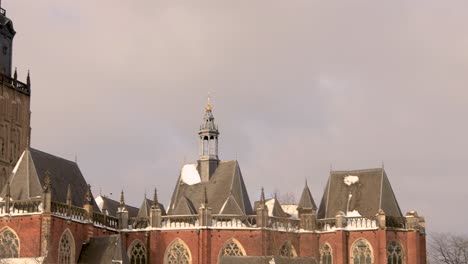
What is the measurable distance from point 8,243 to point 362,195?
28.7m

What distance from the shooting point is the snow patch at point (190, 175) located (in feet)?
263

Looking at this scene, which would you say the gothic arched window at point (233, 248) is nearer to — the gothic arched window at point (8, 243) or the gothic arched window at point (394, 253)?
the gothic arched window at point (394, 253)

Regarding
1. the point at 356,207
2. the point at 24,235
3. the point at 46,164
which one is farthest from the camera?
the point at 356,207

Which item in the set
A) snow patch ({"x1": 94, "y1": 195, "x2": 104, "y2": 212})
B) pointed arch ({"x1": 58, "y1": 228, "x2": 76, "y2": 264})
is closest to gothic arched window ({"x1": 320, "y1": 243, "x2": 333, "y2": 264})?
pointed arch ({"x1": 58, "y1": 228, "x2": 76, "y2": 264})

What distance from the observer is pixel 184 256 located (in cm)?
7519

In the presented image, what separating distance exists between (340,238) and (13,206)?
25844mm

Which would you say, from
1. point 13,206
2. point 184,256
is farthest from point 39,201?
point 184,256

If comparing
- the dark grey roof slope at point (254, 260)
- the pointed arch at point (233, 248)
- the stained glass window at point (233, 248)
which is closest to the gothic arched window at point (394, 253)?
the dark grey roof slope at point (254, 260)

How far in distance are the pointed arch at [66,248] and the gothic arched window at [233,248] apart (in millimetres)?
11885

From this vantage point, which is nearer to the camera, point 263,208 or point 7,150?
point 263,208

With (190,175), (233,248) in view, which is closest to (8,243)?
(233,248)

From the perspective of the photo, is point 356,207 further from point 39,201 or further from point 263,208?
point 39,201

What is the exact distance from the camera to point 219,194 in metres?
77.8

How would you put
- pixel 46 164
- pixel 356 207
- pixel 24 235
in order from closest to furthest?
pixel 24 235 < pixel 46 164 < pixel 356 207
